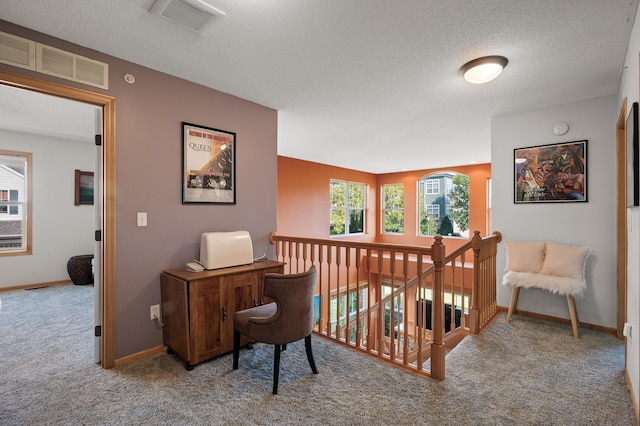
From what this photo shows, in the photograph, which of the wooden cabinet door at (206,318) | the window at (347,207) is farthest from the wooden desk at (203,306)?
the window at (347,207)

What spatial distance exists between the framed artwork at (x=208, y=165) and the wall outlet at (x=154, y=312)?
953mm

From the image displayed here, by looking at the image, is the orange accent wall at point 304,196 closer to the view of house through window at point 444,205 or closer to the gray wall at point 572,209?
the view of house through window at point 444,205

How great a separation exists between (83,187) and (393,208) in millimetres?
7272

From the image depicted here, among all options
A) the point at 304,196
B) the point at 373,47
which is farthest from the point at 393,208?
the point at 373,47

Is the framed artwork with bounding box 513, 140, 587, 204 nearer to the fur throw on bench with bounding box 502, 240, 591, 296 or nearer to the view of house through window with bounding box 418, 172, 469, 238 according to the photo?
the fur throw on bench with bounding box 502, 240, 591, 296

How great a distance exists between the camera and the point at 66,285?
495cm

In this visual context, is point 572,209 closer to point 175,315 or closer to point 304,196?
point 175,315

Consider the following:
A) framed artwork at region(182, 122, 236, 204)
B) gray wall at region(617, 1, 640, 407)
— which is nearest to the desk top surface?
framed artwork at region(182, 122, 236, 204)

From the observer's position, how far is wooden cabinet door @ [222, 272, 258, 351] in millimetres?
2551

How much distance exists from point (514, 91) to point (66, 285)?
6.83m

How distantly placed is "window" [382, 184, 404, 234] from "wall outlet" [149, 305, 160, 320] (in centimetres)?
711

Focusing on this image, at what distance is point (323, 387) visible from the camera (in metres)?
2.14

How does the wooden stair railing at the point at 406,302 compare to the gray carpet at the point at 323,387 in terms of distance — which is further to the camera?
the wooden stair railing at the point at 406,302

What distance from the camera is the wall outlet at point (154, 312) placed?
2.61m
